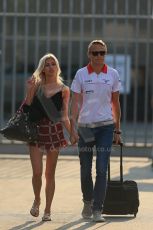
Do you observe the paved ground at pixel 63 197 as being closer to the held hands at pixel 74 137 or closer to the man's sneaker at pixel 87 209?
the man's sneaker at pixel 87 209

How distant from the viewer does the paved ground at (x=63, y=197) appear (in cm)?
708

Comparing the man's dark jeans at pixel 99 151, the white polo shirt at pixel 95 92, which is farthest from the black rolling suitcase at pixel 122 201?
the white polo shirt at pixel 95 92

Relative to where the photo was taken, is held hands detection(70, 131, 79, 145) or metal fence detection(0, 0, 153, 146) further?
metal fence detection(0, 0, 153, 146)

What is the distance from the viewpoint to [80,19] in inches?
482

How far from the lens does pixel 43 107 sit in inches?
279

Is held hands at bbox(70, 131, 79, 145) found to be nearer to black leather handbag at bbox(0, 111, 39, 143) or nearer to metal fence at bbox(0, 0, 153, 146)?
black leather handbag at bbox(0, 111, 39, 143)

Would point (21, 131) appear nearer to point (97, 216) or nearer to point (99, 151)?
point (99, 151)

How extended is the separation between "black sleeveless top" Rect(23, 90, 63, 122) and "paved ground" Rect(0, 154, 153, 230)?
0.93 m

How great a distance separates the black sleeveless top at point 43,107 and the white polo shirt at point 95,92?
0.18 m

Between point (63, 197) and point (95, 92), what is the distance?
1.86 m

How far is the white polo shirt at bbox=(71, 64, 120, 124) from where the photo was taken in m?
7.12

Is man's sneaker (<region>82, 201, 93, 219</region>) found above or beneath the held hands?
beneath

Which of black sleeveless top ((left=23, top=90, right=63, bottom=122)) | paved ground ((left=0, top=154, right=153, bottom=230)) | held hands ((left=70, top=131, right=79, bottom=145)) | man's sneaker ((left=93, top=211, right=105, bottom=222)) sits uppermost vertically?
black sleeveless top ((left=23, top=90, right=63, bottom=122))

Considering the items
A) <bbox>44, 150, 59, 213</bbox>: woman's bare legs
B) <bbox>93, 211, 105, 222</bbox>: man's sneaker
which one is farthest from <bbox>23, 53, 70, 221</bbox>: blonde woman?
<bbox>93, 211, 105, 222</bbox>: man's sneaker
